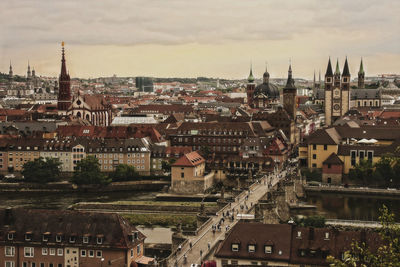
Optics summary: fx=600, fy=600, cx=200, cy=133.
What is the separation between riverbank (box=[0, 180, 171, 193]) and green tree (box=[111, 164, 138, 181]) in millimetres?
1494

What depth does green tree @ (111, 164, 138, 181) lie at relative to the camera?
82.1 m

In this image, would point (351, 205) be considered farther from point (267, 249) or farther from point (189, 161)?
point (267, 249)

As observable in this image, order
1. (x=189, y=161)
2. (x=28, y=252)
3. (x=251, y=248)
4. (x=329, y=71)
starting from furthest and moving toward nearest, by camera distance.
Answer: (x=329, y=71)
(x=189, y=161)
(x=28, y=252)
(x=251, y=248)

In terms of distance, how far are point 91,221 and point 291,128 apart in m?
73.5

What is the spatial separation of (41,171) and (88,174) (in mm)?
7754

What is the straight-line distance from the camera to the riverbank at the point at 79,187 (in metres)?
79.5

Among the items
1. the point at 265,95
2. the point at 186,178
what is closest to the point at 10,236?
the point at 186,178

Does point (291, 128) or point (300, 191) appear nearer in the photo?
point (300, 191)

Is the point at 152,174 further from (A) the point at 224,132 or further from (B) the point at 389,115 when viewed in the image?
(B) the point at 389,115

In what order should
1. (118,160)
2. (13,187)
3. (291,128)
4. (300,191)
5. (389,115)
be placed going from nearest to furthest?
(300,191) → (13,187) → (118,160) → (291,128) → (389,115)

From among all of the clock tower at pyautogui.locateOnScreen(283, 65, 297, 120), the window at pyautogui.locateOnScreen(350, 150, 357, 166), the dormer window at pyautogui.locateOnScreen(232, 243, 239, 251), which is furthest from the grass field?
the clock tower at pyautogui.locateOnScreen(283, 65, 297, 120)

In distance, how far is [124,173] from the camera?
82000 millimetres

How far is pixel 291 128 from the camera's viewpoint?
4213 inches

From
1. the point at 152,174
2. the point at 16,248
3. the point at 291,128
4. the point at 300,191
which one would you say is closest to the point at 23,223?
the point at 16,248
